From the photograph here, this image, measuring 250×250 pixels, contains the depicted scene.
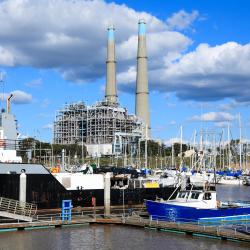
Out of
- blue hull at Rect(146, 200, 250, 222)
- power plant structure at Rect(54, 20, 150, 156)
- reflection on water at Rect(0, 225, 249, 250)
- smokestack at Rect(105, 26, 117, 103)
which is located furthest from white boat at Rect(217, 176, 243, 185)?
reflection on water at Rect(0, 225, 249, 250)

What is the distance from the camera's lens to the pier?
109ft

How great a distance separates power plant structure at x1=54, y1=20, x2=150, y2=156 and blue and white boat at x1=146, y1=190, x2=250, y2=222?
393 ft

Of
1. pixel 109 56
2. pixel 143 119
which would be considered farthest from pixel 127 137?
pixel 109 56

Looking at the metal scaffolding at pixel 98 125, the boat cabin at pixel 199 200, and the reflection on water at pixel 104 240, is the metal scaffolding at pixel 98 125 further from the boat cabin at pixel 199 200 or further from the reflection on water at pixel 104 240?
the reflection on water at pixel 104 240

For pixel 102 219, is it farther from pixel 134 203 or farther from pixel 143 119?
pixel 143 119

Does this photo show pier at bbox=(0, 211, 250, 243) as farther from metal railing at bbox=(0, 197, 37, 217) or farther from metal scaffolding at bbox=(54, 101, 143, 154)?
metal scaffolding at bbox=(54, 101, 143, 154)

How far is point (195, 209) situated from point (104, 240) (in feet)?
28.8

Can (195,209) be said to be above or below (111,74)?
below

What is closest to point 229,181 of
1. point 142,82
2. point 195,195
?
point 142,82

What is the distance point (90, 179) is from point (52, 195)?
5.95 m

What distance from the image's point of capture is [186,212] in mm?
39094

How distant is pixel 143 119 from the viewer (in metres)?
172

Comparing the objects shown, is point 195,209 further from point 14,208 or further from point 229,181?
point 229,181

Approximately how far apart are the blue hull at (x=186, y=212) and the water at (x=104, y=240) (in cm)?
328
